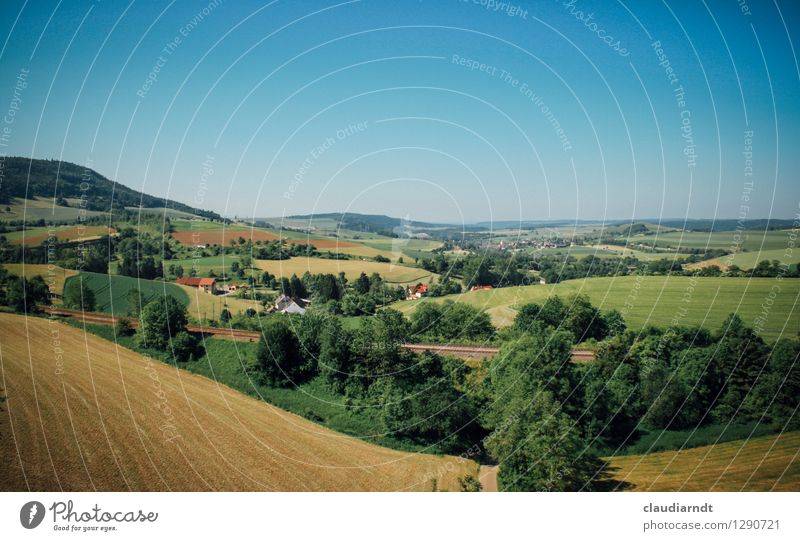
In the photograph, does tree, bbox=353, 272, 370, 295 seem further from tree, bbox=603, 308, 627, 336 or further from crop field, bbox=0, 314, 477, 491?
tree, bbox=603, 308, 627, 336

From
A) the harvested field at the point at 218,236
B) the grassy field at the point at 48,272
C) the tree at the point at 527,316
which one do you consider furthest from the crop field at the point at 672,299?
the grassy field at the point at 48,272

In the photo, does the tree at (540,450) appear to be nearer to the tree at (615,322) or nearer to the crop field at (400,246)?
the tree at (615,322)

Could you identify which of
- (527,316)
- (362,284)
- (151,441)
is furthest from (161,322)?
(527,316)

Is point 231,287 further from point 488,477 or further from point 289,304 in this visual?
point 488,477

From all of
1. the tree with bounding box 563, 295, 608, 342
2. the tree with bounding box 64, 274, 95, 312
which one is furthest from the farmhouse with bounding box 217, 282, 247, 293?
the tree with bounding box 563, 295, 608, 342

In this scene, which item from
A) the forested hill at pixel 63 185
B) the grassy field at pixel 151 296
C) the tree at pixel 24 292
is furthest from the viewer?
the grassy field at pixel 151 296

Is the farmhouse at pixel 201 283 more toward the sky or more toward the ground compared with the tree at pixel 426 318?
more toward the sky
